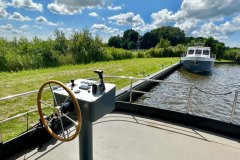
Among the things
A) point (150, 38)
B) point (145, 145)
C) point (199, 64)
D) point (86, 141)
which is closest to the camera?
point (86, 141)

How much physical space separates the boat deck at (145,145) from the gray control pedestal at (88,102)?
0.71 m

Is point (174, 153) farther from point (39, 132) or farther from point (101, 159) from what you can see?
point (39, 132)

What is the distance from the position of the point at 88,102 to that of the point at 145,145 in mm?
1734

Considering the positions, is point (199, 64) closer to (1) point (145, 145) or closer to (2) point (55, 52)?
(2) point (55, 52)

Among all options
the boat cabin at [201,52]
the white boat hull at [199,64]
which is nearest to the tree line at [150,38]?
the boat cabin at [201,52]

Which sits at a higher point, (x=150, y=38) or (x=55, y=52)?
(x=150, y=38)

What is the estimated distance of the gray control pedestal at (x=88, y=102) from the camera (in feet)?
7.31

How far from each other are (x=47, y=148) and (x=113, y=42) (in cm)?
7493

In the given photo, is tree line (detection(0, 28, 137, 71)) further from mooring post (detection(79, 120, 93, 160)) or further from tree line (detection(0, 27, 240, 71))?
mooring post (detection(79, 120, 93, 160))

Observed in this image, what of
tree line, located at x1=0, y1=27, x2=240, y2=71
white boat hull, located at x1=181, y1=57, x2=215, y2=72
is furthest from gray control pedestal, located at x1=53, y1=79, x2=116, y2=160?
white boat hull, located at x1=181, y1=57, x2=215, y2=72

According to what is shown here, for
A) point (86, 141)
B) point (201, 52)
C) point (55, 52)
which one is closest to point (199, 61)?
point (201, 52)

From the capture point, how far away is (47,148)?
132 inches

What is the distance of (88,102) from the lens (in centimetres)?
219

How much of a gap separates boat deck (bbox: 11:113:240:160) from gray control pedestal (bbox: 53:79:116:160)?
706 millimetres
